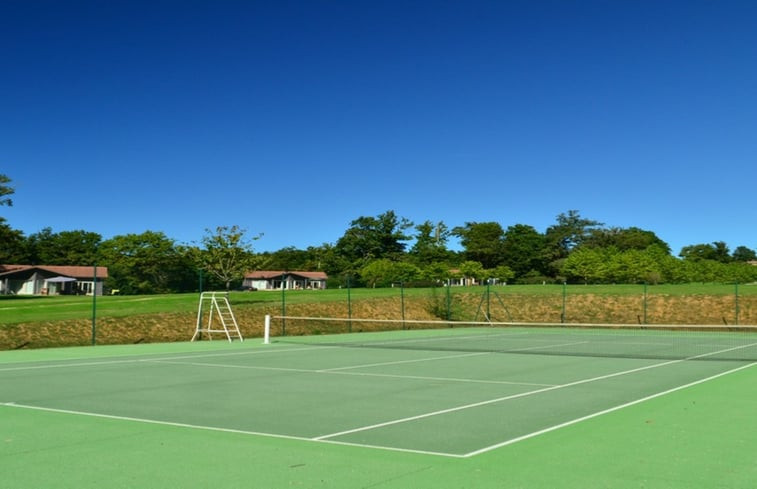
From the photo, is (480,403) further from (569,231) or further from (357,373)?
(569,231)

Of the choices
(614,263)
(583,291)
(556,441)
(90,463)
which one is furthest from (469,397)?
(614,263)

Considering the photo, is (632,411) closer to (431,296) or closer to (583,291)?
(431,296)

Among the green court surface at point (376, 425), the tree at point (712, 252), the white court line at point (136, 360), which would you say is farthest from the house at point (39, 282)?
the tree at point (712, 252)

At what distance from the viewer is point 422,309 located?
4106 cm

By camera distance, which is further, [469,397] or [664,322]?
[664,322]

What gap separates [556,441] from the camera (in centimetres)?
748

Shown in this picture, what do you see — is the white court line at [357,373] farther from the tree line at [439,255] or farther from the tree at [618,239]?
the tree at [618,239]

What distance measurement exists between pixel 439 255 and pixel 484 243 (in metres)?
13.3

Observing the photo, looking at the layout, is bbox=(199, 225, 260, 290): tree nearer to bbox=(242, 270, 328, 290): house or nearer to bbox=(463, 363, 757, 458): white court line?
bbox=(463, 363, 757, 458): white court line

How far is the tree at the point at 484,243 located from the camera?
4033 inches

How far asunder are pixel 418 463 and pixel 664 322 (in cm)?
3557

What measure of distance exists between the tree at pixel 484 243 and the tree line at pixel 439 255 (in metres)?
0.14

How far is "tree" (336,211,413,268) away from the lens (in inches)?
3748

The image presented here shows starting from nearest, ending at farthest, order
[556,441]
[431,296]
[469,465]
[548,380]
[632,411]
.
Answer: [469,465] → [556,441] → [632,411] → [548,380] → [431,296]
